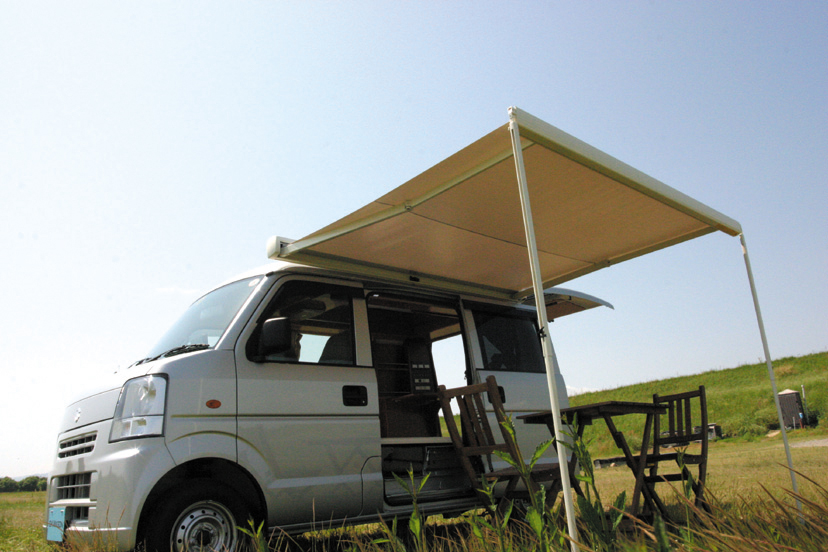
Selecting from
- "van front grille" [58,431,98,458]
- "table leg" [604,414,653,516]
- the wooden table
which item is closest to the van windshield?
"van front grille" [58,431,98,458]

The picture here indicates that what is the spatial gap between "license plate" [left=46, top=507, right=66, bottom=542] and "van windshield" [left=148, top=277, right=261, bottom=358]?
110 centimetres

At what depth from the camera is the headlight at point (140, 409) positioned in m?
3.47

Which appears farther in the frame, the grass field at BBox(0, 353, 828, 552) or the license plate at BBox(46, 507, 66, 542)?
the license plate at BBox(46, 507, 66, 542)

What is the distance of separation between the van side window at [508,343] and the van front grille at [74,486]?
10.6 ft

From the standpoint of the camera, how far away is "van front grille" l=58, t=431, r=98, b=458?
3.69 meters

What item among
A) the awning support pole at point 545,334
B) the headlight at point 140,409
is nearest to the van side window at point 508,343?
the awning support pole at point 545,334

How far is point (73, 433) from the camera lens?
3926mm

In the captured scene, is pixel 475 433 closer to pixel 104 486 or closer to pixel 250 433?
pixel 250 433

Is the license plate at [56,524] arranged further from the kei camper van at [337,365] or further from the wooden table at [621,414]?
the wooden table at [621,414]

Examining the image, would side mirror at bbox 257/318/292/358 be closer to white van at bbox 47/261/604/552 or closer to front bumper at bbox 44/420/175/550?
white van at bbox 47/261/604/552

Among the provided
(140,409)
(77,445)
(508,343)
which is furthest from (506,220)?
(77,445)

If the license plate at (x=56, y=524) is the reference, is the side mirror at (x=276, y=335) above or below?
above

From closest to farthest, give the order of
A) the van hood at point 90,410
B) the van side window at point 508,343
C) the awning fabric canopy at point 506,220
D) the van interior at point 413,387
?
the awning fabric canopy at point 506,220 → the van hood at point 90,410 → the van interior at point 413,387 → the van side window at point 508,343

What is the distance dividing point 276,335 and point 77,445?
1455mm
